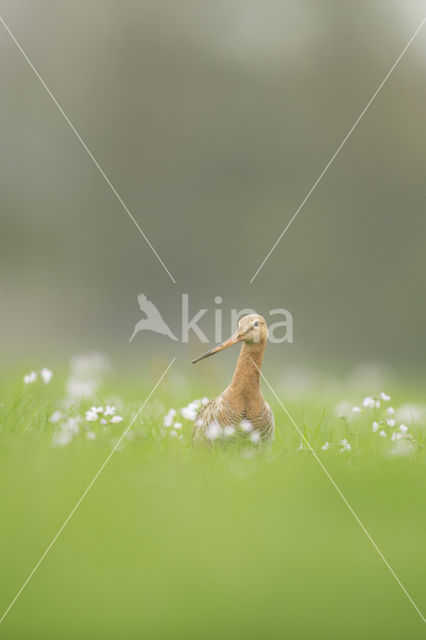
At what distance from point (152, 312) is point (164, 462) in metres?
1.20

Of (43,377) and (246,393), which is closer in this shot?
(246,393)

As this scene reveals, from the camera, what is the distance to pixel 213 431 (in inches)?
58.0

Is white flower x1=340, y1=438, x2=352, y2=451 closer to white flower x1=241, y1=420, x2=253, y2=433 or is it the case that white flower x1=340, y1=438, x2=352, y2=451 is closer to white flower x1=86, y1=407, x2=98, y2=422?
white flower x1=241, y1=420, x2=253, y2=433

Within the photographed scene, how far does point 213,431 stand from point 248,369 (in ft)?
0.58

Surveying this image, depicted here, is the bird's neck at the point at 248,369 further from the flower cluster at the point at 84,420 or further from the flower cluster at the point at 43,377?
the flower cluster at the point at 43,377

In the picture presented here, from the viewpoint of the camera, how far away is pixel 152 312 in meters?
2.29

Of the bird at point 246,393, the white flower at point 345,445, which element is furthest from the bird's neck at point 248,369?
the white flower at point 345,445

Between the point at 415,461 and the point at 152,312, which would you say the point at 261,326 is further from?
the point at 152,312

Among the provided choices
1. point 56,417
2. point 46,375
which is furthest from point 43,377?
point 56,417

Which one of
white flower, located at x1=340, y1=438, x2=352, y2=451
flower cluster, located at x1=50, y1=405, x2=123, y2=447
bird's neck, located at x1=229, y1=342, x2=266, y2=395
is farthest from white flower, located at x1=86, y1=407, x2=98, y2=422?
white flower, located at x1=340, y1=438, x2=352, y2=451

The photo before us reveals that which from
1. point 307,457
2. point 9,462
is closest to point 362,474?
point 307,457

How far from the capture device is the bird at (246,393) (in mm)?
1533

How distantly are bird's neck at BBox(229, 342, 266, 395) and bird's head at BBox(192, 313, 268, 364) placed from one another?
0.08 ft

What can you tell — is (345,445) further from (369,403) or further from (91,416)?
(91,416)
